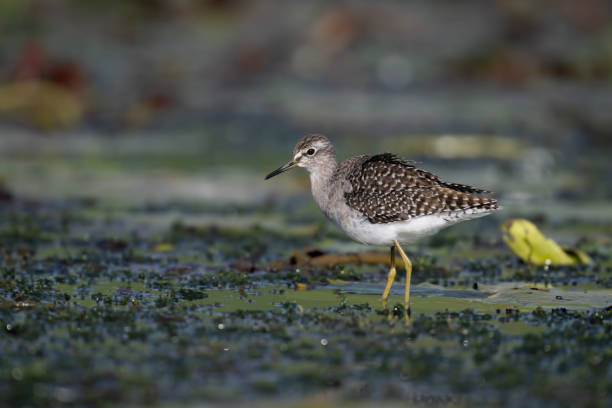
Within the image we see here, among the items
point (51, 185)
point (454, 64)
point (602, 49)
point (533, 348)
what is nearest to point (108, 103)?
point (51, 185)

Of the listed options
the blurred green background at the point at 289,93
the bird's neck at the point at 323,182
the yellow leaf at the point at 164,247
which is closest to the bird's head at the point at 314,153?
the bird's neck at the point at 323,182

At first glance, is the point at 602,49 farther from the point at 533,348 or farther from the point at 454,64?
the point at 533,348

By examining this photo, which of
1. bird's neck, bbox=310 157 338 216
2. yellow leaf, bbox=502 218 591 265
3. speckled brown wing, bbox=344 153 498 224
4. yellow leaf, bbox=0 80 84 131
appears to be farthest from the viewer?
yellow leaf, bbox=0 80 84 131

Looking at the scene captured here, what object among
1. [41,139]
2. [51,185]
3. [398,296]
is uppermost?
[41,139]

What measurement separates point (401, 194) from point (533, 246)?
84.3 inches

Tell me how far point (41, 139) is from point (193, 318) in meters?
12.0

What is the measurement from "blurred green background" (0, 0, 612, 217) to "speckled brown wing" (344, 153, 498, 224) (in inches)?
198

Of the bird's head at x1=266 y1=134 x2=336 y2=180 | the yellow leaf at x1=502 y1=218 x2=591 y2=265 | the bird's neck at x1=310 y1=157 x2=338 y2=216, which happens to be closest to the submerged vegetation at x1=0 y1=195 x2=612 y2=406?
the yellow leaf at x1=502 y1=218 x2=591 y2=265

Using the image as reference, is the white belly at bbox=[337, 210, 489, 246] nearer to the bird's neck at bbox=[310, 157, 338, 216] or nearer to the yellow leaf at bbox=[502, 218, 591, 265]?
the bird's neck at bbox=[310, 157, 338, 216]

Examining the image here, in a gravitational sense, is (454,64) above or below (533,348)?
above

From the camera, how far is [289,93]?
21828mm

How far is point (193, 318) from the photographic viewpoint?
8.27 meters

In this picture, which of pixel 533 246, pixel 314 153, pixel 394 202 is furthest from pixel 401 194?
pixel 533 246

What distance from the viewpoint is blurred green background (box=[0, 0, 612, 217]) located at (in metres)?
16.7
